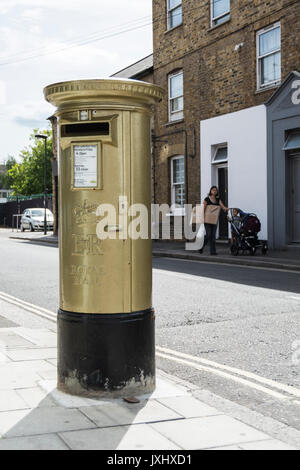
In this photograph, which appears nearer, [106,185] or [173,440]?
[173,440]

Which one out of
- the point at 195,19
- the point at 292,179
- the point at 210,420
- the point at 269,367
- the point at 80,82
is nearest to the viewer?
the point at 210,420

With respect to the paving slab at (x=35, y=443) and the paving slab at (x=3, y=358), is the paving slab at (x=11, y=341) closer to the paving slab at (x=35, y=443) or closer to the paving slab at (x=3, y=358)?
the paving slab at (x=3, y=358)

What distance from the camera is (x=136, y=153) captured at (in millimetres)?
4328

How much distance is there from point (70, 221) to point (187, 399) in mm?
1509

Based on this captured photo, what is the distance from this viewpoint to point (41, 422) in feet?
12.0

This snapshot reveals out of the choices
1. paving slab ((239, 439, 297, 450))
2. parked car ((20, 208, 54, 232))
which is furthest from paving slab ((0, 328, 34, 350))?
parked car ((20, 208, 54, 232))

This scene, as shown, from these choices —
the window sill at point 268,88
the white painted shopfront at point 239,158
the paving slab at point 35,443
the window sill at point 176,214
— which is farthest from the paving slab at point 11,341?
the window sill at point 176,214

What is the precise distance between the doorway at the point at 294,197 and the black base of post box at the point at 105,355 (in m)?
13.7

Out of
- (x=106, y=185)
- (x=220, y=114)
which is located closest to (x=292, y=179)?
(x=220, y=114)

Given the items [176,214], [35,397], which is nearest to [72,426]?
→ [35,397]

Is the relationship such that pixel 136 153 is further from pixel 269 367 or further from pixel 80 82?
pixel 269 367

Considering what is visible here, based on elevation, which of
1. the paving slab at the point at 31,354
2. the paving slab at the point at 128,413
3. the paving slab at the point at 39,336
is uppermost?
the paving slab at the point at 31,354

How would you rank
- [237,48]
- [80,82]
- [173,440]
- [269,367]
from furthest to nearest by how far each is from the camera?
1. [237,48]
2. [269,367]
3. [80,82]
4. [173,440]

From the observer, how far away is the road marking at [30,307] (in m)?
7.91
